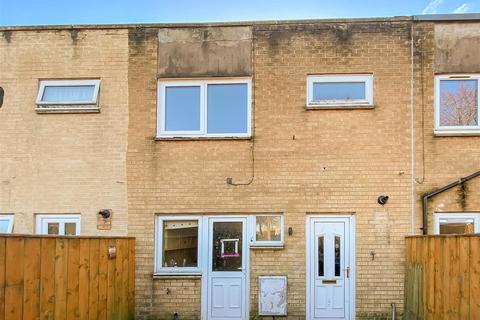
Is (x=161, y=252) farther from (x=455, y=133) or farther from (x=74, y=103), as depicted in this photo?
(x=455, y=133)

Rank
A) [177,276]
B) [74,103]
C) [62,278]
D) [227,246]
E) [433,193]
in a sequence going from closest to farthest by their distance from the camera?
1. [62,278]
2. [433,193]
3. [177,276]
4. [227,246]
5. [74,103]

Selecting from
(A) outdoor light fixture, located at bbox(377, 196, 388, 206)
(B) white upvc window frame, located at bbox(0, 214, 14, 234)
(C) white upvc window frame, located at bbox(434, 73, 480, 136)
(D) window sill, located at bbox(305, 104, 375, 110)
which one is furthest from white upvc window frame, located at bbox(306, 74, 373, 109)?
(B) white upvc window frame, located at bbox(0, 214, 14, 234)

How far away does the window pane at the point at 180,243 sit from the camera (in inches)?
352

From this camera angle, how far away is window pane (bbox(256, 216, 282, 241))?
8.82m

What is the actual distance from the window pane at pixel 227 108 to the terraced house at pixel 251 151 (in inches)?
1.0

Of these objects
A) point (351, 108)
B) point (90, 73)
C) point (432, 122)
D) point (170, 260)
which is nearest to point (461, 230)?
point (432, 122)

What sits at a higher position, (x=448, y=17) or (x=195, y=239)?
(x=448, y=17)

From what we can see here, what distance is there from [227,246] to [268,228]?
79 cm

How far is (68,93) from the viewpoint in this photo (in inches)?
365

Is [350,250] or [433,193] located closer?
[433,193]

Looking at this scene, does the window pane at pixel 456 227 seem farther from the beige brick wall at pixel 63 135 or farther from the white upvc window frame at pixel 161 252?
the beige brick wall at pixel 63 135

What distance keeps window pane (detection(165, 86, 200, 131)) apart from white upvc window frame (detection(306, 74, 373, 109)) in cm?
201

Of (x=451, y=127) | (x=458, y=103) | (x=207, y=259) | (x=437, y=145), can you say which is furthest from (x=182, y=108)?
(x=458, y=103)

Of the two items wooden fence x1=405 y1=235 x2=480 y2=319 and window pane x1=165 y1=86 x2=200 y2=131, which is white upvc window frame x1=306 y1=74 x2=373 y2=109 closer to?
window pane x1=165 y1=86 x2=200 y2=131
